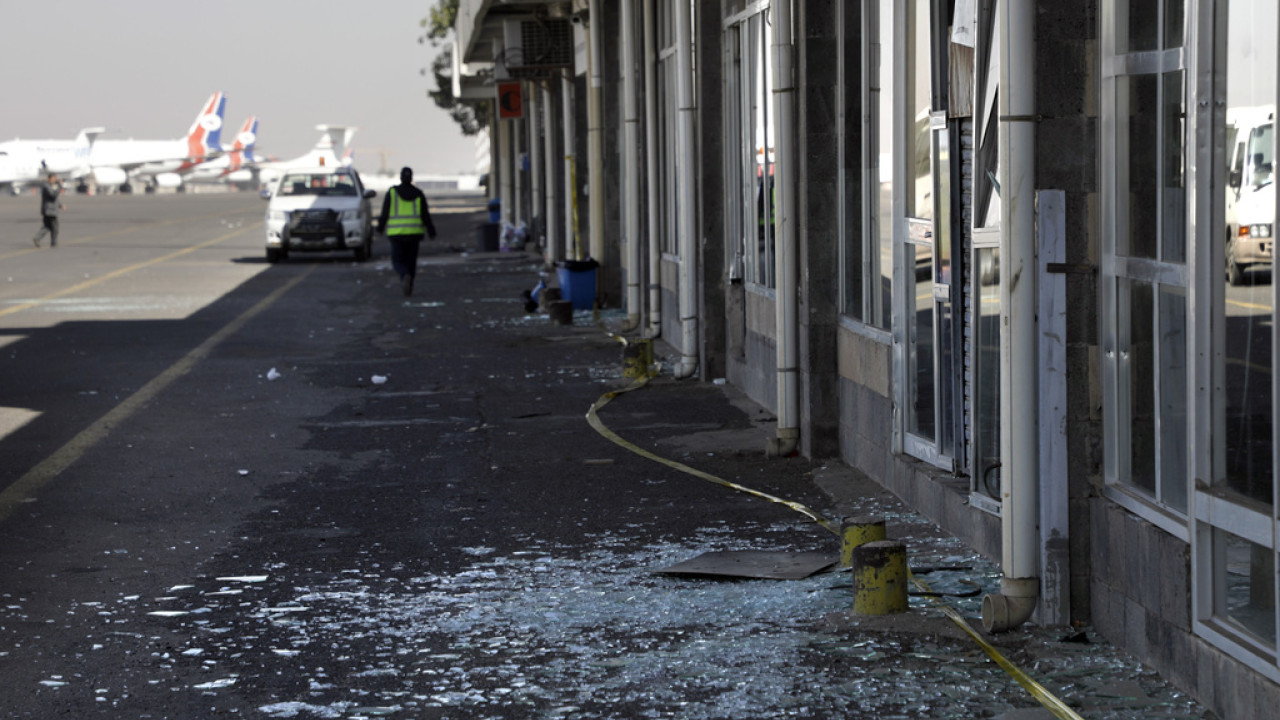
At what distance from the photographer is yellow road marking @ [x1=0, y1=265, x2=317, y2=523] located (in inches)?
340

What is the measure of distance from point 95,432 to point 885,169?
19.7ft

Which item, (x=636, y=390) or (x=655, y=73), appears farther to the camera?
(x=655, y=73)

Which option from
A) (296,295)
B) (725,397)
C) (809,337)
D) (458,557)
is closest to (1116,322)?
(458,557)

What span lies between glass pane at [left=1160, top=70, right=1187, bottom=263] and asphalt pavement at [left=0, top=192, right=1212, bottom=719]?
4.60 ft

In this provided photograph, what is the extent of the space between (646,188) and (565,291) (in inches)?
159

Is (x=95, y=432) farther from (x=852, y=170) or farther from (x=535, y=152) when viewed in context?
(x=535, y=152)

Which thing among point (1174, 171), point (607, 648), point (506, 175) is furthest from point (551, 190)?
point (1174, 171)

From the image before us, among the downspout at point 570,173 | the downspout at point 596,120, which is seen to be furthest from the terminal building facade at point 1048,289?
the downspout at point 570,173

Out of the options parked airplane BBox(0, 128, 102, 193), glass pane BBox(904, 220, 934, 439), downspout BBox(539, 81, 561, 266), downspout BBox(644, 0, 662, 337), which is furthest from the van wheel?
parked airplane BBox(0, 128, 102, 193)

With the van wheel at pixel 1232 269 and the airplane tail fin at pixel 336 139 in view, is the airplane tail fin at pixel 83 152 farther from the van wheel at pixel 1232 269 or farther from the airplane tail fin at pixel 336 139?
the van wheel at pixel 1232 269

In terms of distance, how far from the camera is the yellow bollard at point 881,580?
18.7ft

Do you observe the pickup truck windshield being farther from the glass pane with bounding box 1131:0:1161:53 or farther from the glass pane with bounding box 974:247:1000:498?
the glass pane with bounding box 1131:0:1161:53

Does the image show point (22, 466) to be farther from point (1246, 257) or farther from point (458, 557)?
point (1246, 257)

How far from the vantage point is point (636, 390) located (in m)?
12.5
